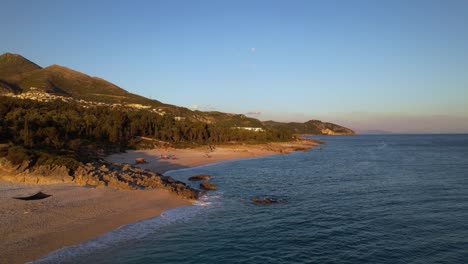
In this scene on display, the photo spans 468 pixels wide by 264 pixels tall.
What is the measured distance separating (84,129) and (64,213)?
56065 mm

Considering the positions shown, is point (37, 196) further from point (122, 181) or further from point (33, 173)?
point (122, 181)

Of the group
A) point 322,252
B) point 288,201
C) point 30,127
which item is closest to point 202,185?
point 288,201

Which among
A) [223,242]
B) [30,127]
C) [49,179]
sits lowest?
[223,242]

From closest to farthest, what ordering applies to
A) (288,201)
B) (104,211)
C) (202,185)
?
(104,211) → (288,201) → (202,185)

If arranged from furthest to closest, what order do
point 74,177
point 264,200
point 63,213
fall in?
point 74,177
point 264,200
point 63,213

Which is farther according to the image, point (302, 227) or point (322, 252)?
point (302, 227)

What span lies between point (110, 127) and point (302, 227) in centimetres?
6533

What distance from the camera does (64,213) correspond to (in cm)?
2153

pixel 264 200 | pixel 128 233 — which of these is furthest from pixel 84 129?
pixel 128 233

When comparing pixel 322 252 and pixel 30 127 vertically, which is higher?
pixel 30 127

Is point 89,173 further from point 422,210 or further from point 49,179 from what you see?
point 422,210

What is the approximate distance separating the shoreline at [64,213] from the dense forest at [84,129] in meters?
16.1

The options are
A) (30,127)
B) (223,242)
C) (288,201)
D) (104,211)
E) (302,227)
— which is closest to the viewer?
(223,242)

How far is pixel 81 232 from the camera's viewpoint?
18672mm
